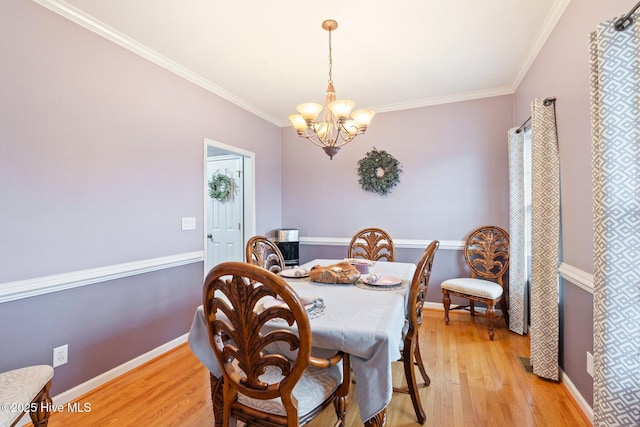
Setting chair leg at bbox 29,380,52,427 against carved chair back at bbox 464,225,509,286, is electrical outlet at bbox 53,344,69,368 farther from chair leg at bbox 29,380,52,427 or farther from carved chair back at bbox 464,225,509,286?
carved chair back at bbox 464,225,509,286

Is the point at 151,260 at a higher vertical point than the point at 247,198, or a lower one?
lower

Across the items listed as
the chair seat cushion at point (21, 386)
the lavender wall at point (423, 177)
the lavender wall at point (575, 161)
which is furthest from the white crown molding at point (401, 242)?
the chair seat cushion at point (21, 386)

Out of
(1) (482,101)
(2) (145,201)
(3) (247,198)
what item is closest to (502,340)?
(1) (482,101)

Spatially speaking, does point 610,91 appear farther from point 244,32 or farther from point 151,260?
point 151,260

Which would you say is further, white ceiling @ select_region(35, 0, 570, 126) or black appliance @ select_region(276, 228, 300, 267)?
black appliance @ select_region(276, 228, 300, 267)

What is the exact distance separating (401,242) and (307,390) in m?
2.80

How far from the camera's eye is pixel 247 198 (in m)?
3.86

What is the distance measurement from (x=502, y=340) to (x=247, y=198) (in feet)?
10.5

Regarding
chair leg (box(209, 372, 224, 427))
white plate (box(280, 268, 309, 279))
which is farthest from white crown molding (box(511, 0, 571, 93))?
chair leg (box(209, 372, 224, 427))

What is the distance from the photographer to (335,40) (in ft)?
7.60

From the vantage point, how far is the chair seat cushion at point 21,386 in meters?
1.18

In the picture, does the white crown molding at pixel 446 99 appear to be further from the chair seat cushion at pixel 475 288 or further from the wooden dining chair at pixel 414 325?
the wooden dining chair at pixel 414 325

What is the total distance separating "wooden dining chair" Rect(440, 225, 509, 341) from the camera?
299 centimetres

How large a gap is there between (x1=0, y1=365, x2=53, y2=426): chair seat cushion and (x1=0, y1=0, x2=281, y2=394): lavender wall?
1.69 ft
